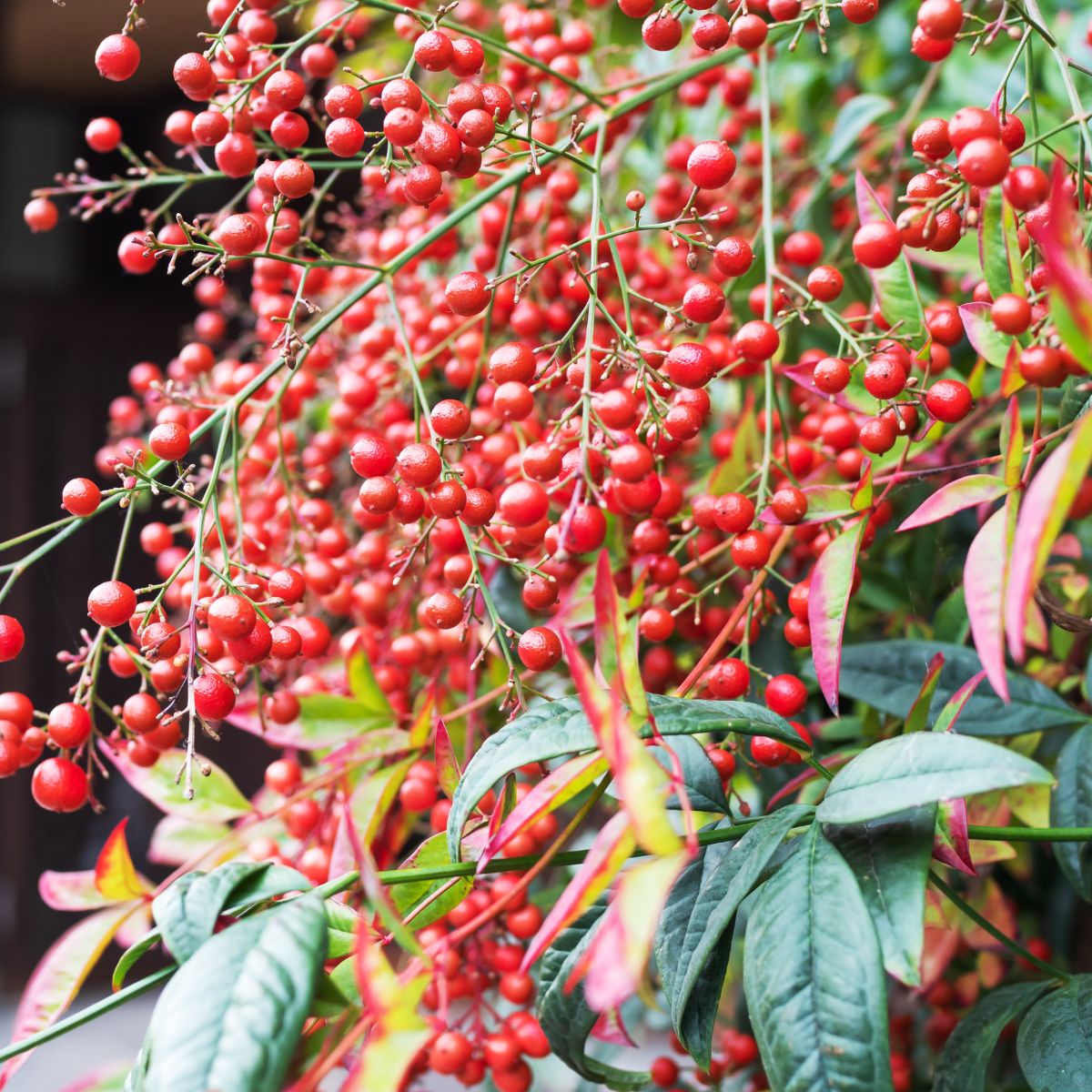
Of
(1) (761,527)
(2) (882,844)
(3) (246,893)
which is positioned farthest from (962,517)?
(3) (246,893)

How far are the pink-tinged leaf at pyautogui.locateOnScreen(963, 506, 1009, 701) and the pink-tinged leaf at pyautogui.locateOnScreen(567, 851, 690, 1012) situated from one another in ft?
0.30

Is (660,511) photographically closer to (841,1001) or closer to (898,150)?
(841,1001)

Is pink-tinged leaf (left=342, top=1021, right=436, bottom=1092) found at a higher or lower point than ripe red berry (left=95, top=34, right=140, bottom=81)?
lower

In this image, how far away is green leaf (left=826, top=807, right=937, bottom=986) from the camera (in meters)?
0.28

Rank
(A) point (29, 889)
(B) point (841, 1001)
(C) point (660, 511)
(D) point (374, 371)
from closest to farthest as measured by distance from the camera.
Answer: (B) point (841, 1001) < (C) point (660, 511) < (D) point (374, 371) < (A) point (29, 889)

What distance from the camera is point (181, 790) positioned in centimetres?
49

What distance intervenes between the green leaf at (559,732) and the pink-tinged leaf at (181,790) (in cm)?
20

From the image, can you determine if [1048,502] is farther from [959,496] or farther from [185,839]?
[185,839]

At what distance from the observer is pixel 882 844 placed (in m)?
0.31

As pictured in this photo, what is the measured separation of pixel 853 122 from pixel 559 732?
1.46 ft

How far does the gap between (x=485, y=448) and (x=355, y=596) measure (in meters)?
0.10

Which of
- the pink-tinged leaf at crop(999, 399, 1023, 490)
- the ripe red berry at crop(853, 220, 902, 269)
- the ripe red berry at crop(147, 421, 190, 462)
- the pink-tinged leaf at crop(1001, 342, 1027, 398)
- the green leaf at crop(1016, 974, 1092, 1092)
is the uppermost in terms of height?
the ripe red berry at crop(147, 421, 190, 462)

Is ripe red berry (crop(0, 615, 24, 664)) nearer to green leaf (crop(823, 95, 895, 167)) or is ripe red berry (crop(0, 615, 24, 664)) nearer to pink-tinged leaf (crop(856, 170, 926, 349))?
pink-tinged leaf (crop(856, 170, 926, 349))

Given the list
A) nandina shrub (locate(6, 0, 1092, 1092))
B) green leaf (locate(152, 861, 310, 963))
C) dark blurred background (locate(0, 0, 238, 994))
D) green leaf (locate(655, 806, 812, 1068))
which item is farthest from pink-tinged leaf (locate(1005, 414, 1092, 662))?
dark blurred background (locate(0, 0, 238, 994))
